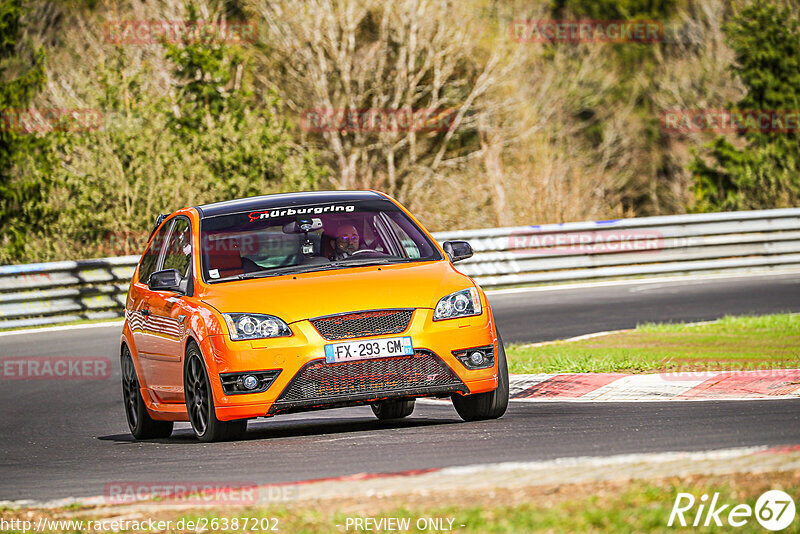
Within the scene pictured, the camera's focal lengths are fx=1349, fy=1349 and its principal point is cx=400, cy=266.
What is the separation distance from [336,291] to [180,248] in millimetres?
1925

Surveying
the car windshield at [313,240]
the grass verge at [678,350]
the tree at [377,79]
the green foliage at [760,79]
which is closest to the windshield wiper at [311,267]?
the car windshield at [313,240]

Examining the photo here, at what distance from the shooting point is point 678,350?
12.9m

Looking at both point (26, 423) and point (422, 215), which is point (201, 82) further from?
point (26, 423)

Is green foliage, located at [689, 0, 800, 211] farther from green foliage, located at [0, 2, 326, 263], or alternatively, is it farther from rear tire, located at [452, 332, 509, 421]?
rear tire, located at [452, 332, 509, 421]

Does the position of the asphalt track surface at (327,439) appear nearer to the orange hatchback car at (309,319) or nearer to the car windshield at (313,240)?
the orange hatchback car at (309,319)

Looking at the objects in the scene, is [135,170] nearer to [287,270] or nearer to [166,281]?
[166,281]

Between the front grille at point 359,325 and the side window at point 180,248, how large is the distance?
1607 millimetres

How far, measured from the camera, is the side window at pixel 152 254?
417 inches

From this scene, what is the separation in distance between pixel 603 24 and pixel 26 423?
55201 mm

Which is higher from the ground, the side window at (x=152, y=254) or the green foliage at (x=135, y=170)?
the side window at (x=152, y=254)

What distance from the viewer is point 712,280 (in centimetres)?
2192

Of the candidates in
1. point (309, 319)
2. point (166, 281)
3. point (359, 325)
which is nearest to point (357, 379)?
point (359, 325)

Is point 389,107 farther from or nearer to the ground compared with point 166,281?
nearer to the ground

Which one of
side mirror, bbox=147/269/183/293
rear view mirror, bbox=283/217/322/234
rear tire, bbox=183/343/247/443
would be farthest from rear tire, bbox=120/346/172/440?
rear view mirror, bbox=283/217/322/234
